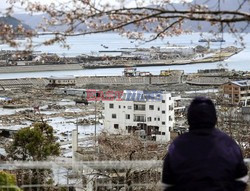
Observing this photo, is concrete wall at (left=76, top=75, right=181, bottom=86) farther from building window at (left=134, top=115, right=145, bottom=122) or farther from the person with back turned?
the person with back turned

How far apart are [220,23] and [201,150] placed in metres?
0.71

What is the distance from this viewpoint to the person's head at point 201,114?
134 centimetres

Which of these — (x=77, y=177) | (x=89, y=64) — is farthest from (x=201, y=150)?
(x=89, y=64)

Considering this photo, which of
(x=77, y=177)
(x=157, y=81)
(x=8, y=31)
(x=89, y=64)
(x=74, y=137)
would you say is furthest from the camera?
(x=89, y=64)

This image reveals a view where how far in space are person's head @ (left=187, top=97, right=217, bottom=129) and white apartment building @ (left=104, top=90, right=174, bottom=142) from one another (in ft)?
31.9

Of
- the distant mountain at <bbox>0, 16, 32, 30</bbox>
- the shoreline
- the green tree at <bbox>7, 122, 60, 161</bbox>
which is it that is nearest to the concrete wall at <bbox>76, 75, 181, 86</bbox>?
the shoreline

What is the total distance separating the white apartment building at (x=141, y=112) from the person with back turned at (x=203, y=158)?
31.9 ft

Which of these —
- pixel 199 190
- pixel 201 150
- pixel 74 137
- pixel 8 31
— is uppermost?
pixel 8 31

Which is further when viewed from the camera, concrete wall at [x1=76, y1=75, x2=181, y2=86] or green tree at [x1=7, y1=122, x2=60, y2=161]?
concrete wall at [x1=76, y1=75, x2=181, y2=86]

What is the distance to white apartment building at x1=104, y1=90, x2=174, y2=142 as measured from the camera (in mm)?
11250

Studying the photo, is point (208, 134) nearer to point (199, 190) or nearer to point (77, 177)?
point (199, 190)

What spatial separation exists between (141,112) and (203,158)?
10.1m

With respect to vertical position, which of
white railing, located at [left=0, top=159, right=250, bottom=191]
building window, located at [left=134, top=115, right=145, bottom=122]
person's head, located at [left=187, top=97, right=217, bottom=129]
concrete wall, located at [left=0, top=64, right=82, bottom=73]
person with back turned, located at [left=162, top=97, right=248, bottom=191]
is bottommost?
building window, located at [left=134, top=115, right=145, bottom=122]

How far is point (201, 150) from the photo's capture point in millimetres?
1363
